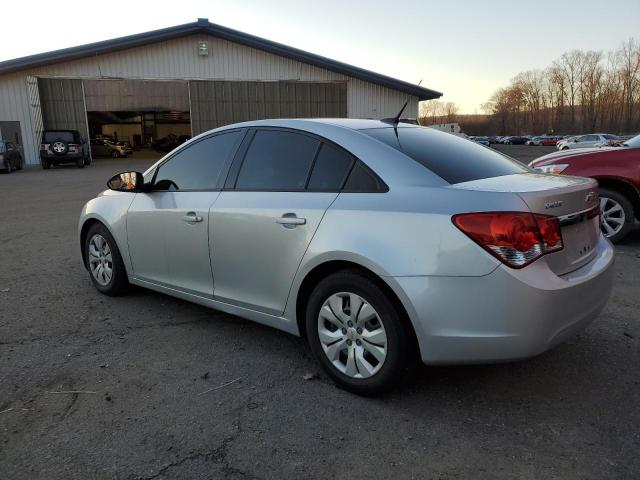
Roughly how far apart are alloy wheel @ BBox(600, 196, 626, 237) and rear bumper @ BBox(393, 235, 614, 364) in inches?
176

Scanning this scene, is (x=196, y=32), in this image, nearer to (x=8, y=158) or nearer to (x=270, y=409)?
(x=8, y=158)

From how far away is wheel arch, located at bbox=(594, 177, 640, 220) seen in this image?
6.40 m

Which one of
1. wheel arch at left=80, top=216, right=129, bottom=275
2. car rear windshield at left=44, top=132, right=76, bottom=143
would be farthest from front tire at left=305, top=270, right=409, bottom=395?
car rear windshield at left=44, top=132, right=76, bottom=143

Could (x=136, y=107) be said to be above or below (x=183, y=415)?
above

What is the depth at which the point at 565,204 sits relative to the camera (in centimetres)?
272

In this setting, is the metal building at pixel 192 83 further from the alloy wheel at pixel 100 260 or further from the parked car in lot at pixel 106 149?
the alloy wheel at pixel 100 260

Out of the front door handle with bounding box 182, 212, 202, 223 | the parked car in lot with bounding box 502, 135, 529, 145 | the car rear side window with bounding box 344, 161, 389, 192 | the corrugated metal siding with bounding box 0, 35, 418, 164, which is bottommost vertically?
the parked car in lot with bounding box 502, 135, 529, 145

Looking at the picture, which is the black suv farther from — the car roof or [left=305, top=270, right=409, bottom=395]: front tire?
[left=305, top=270, right=409, bottom=395]: front tire

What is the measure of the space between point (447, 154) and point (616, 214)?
446 cm

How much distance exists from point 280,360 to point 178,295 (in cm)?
111

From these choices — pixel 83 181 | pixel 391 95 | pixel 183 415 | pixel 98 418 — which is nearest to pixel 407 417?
pixel 183 415

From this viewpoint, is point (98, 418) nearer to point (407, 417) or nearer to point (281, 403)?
point (281, 403)

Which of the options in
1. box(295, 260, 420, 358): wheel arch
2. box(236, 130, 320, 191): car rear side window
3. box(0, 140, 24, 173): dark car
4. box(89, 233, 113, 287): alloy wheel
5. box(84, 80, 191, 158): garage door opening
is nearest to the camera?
box(295, 260, 420, 358): wheel arch

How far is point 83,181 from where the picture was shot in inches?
736
